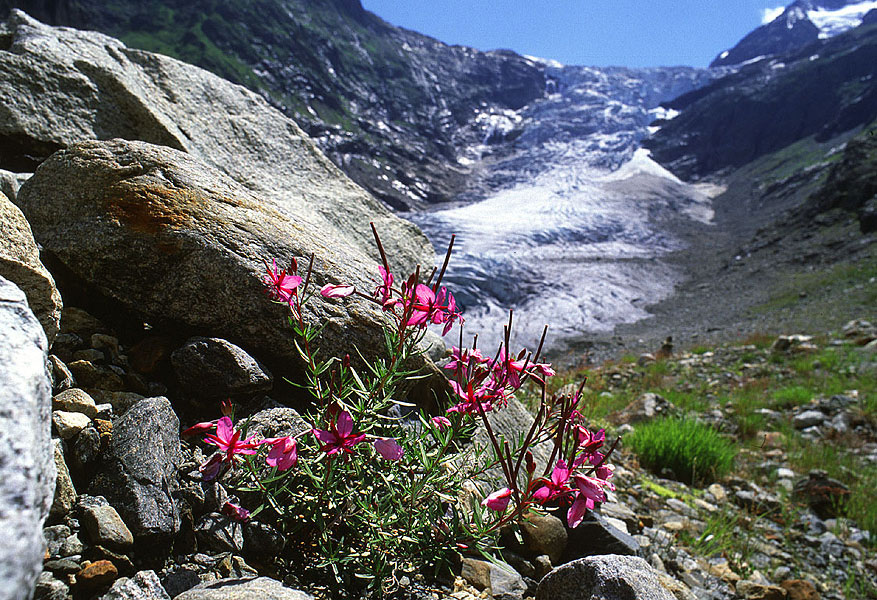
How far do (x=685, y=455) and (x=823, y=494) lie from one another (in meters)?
0.93

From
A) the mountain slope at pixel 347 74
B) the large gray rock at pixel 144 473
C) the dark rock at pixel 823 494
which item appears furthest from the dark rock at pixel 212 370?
the mountain slope at pixel 347 74

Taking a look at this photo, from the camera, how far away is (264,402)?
1.70 meters

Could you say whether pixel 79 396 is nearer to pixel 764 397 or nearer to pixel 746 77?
pixel 764 397

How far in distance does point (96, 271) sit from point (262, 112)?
2.72 meters

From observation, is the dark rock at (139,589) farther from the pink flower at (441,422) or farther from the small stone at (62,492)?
the pink flower at (441,422)

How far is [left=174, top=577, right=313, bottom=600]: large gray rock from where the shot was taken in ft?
3.37

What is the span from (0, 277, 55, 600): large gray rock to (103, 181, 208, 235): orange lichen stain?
101cm

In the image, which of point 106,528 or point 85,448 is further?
point 85,448

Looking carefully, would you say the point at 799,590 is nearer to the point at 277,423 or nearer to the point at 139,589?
the point at 277,423

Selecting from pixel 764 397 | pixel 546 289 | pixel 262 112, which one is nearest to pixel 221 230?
pixel 262 112

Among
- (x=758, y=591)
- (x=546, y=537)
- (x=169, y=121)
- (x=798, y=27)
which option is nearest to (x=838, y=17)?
(x=798, y=27)

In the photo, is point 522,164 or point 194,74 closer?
Result: point 194,74

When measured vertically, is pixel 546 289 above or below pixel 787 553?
above

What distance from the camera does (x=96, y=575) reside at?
100 centimetres
